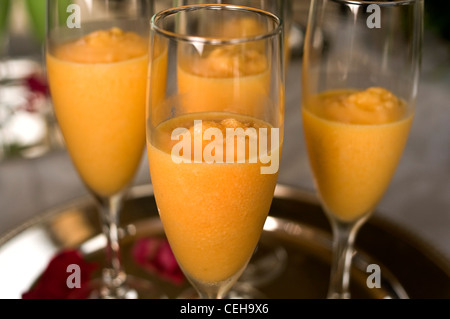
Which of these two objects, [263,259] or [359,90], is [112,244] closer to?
[263,259]

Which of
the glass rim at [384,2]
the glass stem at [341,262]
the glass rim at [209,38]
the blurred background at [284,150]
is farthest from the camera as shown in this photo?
the blurred background at [284,150]

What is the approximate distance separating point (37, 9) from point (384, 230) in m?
0.85

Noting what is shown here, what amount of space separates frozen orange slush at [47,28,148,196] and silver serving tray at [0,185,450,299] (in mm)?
203

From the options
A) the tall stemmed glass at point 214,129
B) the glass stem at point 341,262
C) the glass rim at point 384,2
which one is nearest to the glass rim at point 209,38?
the tall stemmed glass at point 214,129

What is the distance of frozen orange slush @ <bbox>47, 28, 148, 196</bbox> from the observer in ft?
2.29

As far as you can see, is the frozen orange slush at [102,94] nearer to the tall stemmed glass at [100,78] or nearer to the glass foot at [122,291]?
the tall stemmed glass at [100,78]

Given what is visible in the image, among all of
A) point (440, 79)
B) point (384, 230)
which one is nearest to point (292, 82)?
point (440, 79)

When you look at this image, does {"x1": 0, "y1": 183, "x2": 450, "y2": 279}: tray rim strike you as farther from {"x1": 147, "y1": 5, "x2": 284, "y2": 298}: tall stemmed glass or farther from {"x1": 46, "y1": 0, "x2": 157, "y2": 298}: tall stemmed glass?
{"x1": 147, "y1": 5, "x2": 284, "y2": 298}: tall stemmed glass

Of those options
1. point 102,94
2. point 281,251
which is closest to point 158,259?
point 281,251

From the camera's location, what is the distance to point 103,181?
79 centimetres

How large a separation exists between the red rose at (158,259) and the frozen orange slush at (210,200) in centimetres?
23

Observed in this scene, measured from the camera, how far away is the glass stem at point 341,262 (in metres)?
0.79

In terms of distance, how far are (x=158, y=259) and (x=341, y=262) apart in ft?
0.89
